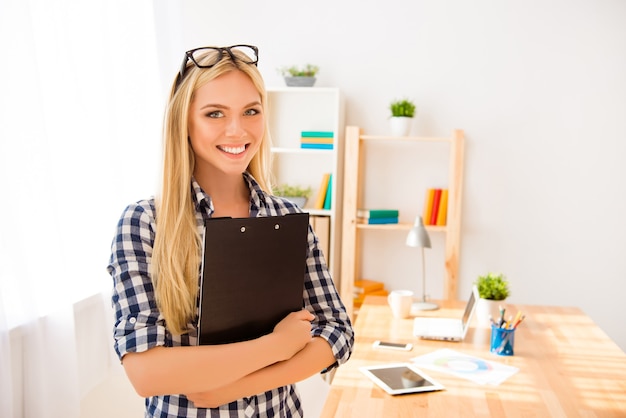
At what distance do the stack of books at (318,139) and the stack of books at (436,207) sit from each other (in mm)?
736

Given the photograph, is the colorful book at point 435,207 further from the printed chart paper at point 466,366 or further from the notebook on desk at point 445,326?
the printed chart paper at point 466,366

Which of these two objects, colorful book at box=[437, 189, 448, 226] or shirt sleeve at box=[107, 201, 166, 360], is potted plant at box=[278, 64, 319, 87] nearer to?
colorful book at box=[437, 189, 448, 226]

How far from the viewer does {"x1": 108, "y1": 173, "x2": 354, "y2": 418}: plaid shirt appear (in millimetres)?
1126

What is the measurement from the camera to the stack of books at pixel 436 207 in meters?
3.94

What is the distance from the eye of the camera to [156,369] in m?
1.10

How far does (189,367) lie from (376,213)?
2919mm

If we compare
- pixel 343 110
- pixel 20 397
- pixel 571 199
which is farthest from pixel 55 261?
pixel 571 199

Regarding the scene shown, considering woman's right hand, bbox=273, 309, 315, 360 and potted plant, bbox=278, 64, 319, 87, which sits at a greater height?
potted plant, bbox=278, 64, 319, 87

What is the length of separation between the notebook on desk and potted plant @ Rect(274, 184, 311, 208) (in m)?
1.54

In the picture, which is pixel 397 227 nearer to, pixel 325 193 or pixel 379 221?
pixel 379 221

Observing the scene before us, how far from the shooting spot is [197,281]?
4.08ft

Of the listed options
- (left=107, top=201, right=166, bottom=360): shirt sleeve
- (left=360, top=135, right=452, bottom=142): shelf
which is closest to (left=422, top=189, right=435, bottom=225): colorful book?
(left=360, top=135, right=452, bottom=142): shelf

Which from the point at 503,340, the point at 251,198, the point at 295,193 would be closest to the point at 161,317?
the point at 251,198

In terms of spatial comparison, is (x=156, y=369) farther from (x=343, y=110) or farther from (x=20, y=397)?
(x=343, y=110)
